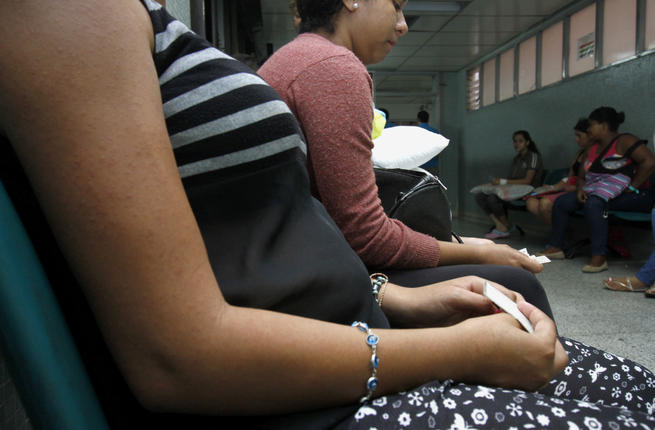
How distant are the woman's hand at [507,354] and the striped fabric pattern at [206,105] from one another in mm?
354

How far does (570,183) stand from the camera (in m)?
5.26

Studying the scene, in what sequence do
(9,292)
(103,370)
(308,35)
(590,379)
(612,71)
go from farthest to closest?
(612,71) < (308,35) < (590,379) < (103,370) < (9,292)

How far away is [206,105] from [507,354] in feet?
1.59

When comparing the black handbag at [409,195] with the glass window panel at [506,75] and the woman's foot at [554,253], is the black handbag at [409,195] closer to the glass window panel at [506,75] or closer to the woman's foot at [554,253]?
the woman's foot at [554,253]

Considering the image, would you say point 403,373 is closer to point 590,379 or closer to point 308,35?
point 590,379

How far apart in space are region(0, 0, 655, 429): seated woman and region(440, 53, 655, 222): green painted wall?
531 cm

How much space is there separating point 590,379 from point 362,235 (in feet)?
1.66

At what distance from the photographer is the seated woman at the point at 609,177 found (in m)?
4.10

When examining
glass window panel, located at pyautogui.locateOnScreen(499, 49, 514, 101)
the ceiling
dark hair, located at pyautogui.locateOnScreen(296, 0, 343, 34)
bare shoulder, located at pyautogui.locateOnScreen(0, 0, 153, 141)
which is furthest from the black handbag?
glass window panel, located at pyautogui.locateOnScreen(499, 49, 514, 101)

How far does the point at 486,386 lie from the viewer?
59cm

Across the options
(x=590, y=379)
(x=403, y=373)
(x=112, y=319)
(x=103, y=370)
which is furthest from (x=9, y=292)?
(x=590, y=379)

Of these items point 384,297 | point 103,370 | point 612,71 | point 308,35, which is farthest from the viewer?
point 612,71

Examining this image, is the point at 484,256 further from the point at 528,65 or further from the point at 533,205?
the point at 528,65

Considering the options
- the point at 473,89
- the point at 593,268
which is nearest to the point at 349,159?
the point at 593,268
